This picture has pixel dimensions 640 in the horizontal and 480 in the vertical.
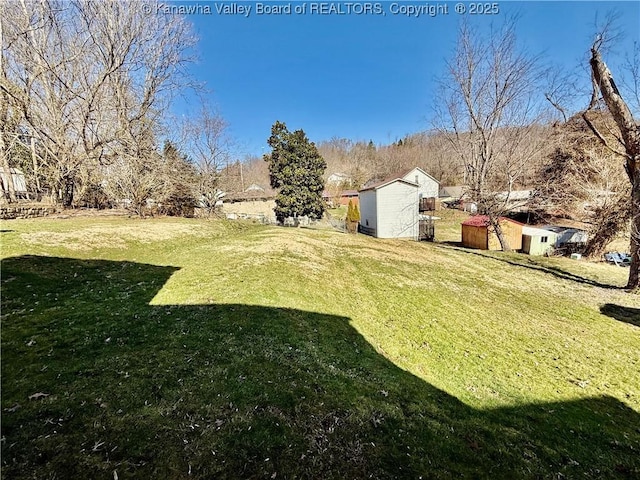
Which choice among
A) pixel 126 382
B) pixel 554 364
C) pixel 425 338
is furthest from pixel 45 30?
pixel 554 364

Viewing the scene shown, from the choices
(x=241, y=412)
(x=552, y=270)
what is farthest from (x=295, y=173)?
(x=241, y=412)

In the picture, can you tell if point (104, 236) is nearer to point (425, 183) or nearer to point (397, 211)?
point (397, 211)

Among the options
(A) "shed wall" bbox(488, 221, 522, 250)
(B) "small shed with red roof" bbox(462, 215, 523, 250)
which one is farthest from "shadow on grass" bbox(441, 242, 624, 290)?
(A) "shed wall" bbox(488, 221, 522, 250)

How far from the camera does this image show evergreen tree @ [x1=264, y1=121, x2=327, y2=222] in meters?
31.1

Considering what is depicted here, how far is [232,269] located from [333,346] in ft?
14.4

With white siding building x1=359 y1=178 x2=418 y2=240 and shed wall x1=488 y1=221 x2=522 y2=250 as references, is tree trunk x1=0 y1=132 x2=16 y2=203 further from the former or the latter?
shed wall x1=488 y1=221 x2=522 y2=250

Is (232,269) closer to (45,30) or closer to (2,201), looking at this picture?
(2,201)

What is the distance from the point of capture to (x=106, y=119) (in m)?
17.2

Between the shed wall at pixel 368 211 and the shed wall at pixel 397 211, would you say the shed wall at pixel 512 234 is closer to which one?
the shed wall at pixel 397 211

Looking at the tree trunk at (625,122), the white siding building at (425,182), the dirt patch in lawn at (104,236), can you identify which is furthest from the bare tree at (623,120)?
the white siding building at (425,182)

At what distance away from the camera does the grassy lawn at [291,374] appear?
2561mm

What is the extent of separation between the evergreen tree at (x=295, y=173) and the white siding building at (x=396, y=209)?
9702 millimetres

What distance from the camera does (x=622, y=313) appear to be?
873 cm

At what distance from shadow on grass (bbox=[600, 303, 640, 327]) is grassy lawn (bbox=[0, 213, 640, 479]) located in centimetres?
10
